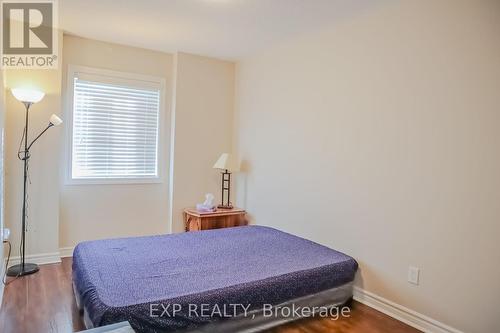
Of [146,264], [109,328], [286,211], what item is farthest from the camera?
[286,211]

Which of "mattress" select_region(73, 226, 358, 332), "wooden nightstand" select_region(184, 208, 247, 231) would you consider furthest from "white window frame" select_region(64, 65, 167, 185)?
"mattress" select_region(73, 226, 358, 332)

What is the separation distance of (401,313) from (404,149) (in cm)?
128

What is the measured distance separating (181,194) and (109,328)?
2.88 metres

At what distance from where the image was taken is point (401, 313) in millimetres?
2539

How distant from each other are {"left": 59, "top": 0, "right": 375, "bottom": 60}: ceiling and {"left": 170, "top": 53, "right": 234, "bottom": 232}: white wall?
0.42m

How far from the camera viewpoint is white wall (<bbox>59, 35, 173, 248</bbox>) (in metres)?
3.77

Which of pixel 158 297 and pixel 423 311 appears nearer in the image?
pixel 158 297

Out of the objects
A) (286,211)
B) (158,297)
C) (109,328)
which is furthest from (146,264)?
(286,211)

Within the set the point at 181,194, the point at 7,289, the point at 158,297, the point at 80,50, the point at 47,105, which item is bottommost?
the point at 7,289

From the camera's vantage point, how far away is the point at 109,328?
1.46 meters

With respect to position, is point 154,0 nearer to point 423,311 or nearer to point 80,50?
point 80,50

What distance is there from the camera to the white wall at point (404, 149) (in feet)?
6.94

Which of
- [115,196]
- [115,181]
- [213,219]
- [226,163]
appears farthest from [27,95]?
[213,219]

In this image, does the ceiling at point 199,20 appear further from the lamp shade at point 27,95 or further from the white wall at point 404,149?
the lamp shade at point 27,95
